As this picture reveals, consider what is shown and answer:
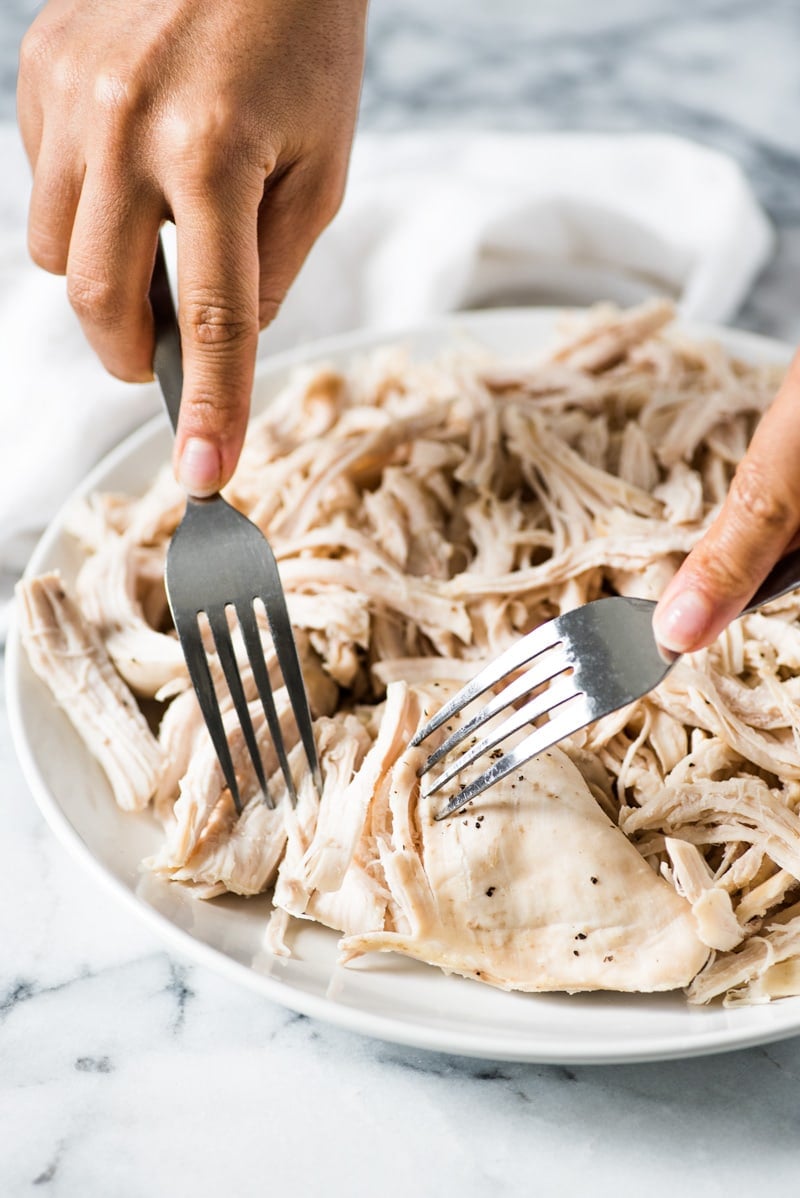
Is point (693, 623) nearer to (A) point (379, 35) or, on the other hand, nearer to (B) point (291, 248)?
(B) point (291, 248)

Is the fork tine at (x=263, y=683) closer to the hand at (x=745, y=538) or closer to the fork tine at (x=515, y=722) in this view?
the fork tine at (x=515, y=722)

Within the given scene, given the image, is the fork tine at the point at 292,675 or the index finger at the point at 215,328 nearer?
the index finger at the point at 215,328

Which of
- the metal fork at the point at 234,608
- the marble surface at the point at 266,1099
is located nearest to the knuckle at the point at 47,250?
the metal fork at the point at 234,608

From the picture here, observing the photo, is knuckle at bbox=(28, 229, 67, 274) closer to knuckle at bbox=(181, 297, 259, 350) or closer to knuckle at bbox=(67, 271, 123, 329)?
knuckle at bbox=(67, 271, 123, 329)

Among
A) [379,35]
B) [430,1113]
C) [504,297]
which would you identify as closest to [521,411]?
[504,297]

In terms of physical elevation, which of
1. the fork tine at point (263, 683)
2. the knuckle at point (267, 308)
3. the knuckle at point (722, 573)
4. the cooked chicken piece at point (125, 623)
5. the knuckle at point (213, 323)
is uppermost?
the knuckle at point (213, 323)

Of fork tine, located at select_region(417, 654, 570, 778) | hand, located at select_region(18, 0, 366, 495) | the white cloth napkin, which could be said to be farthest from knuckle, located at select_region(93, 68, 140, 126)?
the white cloth napkin

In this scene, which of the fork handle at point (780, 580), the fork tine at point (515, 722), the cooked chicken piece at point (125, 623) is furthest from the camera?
the cooked chicken piece at point (125, 623)
